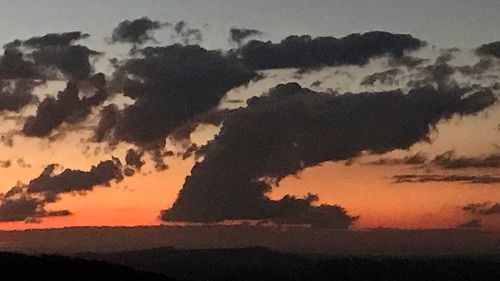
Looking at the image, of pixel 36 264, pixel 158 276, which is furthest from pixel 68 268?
pixel 158 276

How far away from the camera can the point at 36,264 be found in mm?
161500

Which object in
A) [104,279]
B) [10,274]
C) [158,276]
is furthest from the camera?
[158,276]

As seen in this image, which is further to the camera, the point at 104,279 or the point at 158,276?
the point at 158,276

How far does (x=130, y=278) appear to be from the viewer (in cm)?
16688

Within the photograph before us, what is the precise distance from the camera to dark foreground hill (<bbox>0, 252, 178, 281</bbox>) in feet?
500

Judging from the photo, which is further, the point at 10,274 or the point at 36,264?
the point at 36,264

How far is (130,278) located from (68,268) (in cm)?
876

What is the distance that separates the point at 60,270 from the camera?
161 metres

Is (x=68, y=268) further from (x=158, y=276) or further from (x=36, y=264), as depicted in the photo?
(x=158, y=276)

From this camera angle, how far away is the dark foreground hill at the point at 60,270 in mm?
152250

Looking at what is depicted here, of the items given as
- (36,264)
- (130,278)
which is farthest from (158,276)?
(36,264)

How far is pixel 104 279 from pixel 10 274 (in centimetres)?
1494

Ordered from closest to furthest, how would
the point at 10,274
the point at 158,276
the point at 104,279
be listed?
the point at 10,274
the point at 104,279
the point at 158,276

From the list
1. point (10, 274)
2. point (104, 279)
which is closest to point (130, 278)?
point (104, 279)
